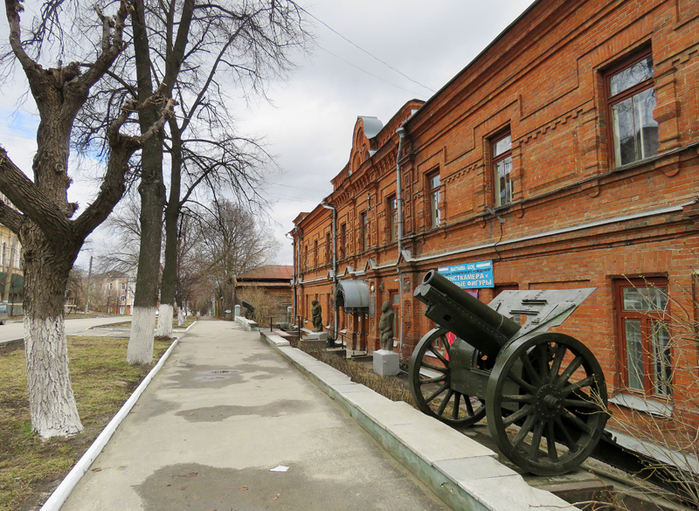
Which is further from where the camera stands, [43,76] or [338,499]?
[43,76]

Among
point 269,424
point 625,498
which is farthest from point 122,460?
point 625,498

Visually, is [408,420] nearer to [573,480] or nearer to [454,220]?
[573,480]

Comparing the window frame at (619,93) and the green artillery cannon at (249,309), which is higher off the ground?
the window frame at (619,93)

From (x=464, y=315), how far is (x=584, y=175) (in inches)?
144

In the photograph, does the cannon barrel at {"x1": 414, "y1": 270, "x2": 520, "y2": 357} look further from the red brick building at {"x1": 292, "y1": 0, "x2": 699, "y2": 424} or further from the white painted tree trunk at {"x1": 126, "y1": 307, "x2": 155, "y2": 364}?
the white painted tree trunk at {"x1": 126, "y1": 307, "x2": 155, "y2": 364}

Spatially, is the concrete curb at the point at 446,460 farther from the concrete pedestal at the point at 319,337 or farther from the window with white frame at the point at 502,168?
the concrete pedestal at the point at 319,337

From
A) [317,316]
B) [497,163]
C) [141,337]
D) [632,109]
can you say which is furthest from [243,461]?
[317,316]

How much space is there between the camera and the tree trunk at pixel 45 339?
509cm

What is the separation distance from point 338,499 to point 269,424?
2.41 meters

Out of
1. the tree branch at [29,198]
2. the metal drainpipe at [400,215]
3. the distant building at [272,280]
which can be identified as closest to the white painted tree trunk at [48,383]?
the tree branch at [29,198]

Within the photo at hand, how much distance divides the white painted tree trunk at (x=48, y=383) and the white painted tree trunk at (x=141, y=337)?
5380mm

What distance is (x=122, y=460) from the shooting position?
4.61 meters

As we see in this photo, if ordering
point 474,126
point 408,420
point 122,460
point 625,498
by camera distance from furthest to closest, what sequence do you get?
point 474,126 → point 408,420 → point 122,460 → point 625,498

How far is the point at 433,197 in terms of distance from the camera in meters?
11.8
